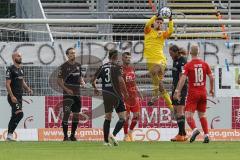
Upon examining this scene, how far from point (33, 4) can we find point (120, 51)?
5.75 m

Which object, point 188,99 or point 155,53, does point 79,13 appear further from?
point 188,99

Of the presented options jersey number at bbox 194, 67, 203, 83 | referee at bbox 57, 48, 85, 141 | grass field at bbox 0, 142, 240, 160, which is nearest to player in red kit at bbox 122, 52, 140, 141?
referee at bbox 57, 48, 85, 141

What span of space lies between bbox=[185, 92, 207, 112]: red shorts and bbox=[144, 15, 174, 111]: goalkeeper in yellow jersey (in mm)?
2001

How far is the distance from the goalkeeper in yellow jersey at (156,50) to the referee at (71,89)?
175 centimetres

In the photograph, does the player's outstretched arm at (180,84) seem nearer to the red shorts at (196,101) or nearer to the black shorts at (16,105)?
the red shorts at (196,101)

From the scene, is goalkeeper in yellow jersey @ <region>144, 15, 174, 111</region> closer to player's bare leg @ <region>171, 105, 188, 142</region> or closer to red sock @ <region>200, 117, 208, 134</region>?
player's bare leg @ <region>171, 105, 188, 142</region>

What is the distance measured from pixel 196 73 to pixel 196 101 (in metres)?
0.58

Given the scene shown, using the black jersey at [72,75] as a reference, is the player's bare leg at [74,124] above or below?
below

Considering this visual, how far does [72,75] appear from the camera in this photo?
1983 cm

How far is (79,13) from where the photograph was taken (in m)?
27.8

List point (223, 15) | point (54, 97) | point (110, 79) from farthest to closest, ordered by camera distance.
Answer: point (223, 15)
point (54, 97)
point (110, 79)

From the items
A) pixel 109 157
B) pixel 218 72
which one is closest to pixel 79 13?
pixel 218 72

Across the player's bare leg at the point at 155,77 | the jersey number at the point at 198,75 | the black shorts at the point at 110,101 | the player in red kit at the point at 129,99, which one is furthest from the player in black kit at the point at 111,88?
the player's bare leg at the point at 155,77

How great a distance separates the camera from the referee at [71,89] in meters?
19.8
